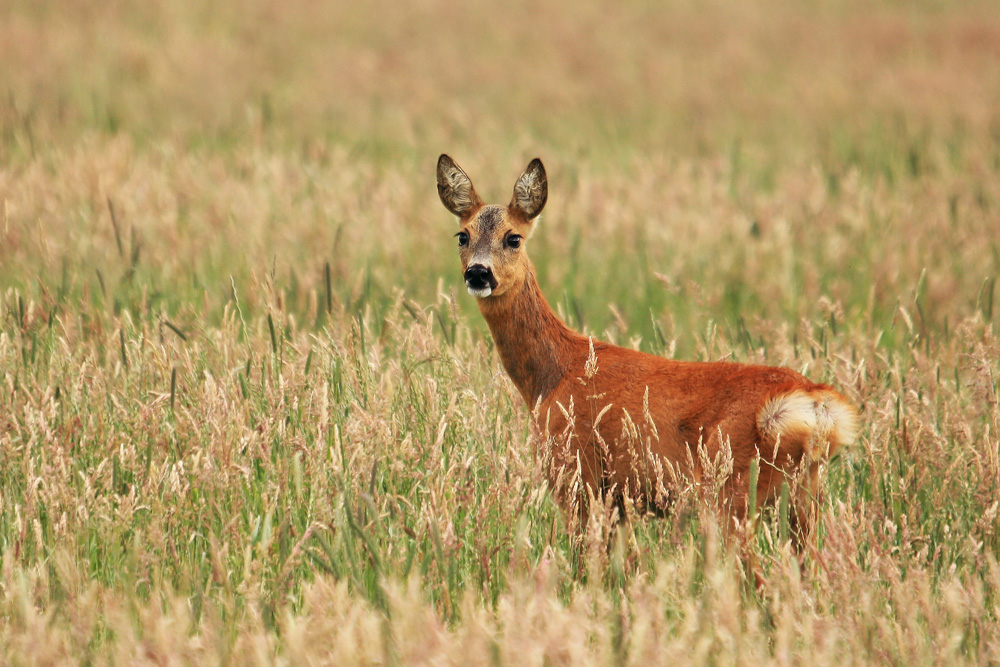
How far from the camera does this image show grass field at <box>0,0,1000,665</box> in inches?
128

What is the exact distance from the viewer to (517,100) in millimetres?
15844

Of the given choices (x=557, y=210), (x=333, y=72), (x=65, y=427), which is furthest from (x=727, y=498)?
(x=333, y=72)

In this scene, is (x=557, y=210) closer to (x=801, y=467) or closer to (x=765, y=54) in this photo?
(x=801, y=467)

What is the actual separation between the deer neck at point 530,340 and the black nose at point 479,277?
19cm

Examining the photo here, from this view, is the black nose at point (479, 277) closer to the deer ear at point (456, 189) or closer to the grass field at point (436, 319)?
the grass field at point (436, 319)

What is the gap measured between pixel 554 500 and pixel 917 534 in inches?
52.6

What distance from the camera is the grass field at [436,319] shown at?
3264 millimetres

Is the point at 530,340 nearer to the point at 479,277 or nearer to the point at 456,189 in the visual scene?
the point at 479,277

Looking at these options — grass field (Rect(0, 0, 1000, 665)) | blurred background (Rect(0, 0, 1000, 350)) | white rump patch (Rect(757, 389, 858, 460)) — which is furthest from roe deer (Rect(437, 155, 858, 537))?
blurred background (Rect(0, 0, 1000, 350))

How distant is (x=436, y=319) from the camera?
7191mm

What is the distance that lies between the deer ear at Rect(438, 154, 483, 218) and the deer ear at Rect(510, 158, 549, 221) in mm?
232

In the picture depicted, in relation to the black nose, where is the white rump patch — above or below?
below

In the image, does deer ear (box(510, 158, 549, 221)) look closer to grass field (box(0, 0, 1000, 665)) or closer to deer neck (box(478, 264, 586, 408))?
deer neck (box(478, 264, 586, 408))

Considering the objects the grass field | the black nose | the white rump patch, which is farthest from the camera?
the black nose
